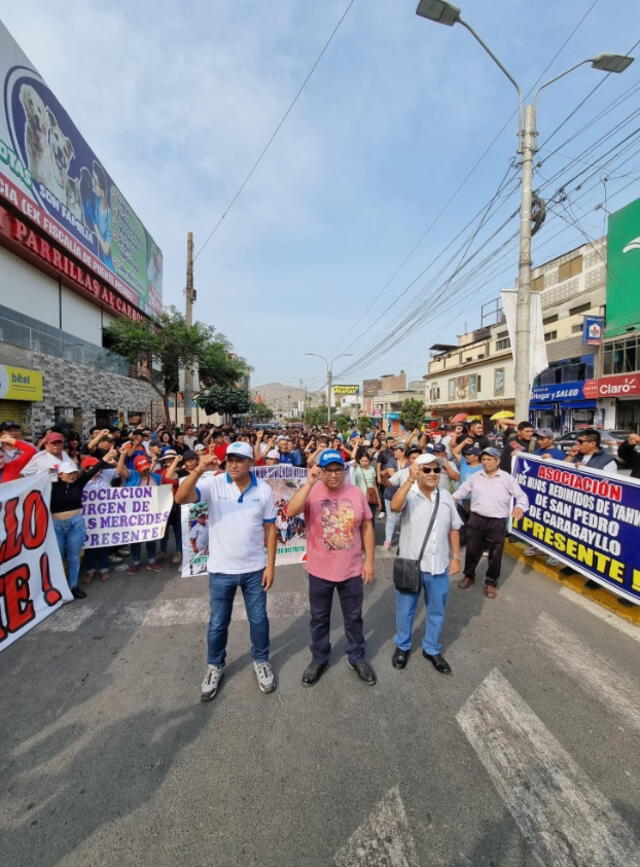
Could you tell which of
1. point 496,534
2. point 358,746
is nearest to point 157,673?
point 358,746

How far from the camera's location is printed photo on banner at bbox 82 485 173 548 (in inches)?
211

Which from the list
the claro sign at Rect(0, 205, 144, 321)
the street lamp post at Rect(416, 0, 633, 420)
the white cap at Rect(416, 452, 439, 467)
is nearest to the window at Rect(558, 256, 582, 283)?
the street lamp post at Rect(416, 0, 633, 420)

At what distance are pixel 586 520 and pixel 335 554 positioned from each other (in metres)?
3.74

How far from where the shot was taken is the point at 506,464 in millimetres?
7031

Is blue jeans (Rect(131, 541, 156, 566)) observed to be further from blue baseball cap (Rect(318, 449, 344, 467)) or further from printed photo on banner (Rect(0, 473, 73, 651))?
blue baseball cap (Rect(318, 449, 344, 467))

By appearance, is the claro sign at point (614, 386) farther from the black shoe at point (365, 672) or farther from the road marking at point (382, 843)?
the road marking at point (382, 843)

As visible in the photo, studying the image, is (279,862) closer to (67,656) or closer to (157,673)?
(157,673)

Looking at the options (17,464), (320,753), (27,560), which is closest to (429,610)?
(320,753)

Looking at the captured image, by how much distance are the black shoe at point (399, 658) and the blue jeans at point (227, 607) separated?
115 cm

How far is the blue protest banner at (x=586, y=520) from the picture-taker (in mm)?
4359

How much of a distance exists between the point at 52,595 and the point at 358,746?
12.1 feet

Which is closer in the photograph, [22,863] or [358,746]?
[22,863]

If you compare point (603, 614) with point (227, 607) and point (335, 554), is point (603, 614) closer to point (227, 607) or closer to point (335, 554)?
point (335, 554)

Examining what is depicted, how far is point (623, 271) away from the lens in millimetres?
21672
